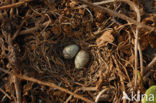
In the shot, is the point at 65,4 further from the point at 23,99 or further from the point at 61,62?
the point at 23,99

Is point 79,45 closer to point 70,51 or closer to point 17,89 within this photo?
point 70,51

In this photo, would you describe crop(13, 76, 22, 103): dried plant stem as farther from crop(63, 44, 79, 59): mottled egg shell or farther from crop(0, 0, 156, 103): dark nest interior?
crop(63, 44, 79, 59): mottled egg shell

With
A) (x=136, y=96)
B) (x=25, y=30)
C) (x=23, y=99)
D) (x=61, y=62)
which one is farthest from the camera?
(x=61, y=62)

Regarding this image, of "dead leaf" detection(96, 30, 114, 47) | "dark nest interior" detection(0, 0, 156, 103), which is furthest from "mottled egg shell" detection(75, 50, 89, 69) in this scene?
"dead leaf" detection(96, 30, 114, 47)

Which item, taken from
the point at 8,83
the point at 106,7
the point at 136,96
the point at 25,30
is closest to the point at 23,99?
the point at 8,83

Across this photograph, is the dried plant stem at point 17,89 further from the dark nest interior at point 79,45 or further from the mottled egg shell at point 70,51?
the mottled egg shell at point 70,51

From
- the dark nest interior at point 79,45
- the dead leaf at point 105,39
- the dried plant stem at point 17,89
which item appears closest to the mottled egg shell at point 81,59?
the dark nest interior at point 79,45
